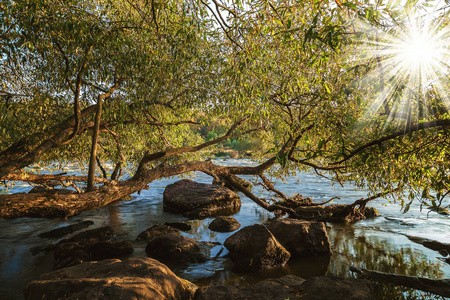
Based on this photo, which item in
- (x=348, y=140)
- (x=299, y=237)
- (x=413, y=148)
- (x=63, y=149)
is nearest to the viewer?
(x=413, y=148)

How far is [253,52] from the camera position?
20.7 ft

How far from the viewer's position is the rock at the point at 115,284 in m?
4.56

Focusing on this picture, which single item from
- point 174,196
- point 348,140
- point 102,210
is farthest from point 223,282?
point 102,210

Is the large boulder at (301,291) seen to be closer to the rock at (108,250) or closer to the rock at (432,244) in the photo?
the rock at (108,250)

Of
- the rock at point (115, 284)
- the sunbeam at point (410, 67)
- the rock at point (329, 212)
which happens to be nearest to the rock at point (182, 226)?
the rock at point (329, 212)

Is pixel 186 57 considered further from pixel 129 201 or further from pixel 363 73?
A: pixel 129 201

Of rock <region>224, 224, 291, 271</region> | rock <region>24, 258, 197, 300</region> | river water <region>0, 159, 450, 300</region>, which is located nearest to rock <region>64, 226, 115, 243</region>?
river water <region>0, 159, 450, 300</region>

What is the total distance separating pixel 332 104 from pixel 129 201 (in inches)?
638

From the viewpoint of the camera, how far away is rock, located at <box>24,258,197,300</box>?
4.56 meters

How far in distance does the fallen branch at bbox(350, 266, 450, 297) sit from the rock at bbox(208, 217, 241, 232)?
5.52m

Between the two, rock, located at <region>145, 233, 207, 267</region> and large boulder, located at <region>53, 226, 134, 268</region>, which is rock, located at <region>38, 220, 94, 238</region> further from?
rock, located at <region>145, 233, 207, 267</region>

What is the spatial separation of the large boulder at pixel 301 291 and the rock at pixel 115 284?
0.66m

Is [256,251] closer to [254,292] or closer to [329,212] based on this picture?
[254,292]

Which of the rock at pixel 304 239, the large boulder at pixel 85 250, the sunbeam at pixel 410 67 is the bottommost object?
the large boulder at pixel 85 250
